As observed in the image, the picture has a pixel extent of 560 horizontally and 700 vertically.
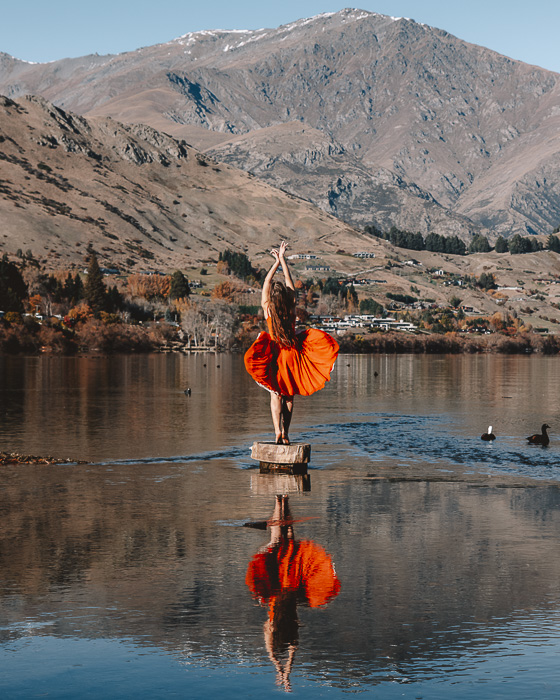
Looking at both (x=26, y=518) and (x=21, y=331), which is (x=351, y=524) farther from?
(x=21, y=331)

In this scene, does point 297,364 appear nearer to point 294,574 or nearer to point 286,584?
point 294,574

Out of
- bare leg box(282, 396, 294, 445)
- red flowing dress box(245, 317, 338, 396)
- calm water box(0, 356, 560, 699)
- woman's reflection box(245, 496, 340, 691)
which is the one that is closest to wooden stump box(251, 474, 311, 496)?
calm water box(0, 356, 560, 699)

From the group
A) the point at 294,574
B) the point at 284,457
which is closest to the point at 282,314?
the point at 284,457

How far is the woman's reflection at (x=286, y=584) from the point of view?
12984 millimetres

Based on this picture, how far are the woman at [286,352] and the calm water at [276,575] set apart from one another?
2967 millimetres

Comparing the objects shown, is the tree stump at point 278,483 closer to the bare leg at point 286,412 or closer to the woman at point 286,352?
the bare leg at point 286,412

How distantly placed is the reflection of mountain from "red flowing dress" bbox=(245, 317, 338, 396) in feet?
11.2

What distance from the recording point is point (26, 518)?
2152cm

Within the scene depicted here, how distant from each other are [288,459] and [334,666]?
56.5ft

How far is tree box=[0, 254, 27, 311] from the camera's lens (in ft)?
608

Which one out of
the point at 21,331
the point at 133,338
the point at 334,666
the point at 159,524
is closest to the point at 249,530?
the point at 159,524

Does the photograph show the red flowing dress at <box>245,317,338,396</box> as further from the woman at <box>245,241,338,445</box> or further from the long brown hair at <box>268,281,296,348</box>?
the long brown hair at <box>268,281,296,348</box>

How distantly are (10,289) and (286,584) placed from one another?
596 feet

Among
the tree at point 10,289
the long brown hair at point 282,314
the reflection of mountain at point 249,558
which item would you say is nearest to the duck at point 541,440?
the reflection of mountain at point 249,558
